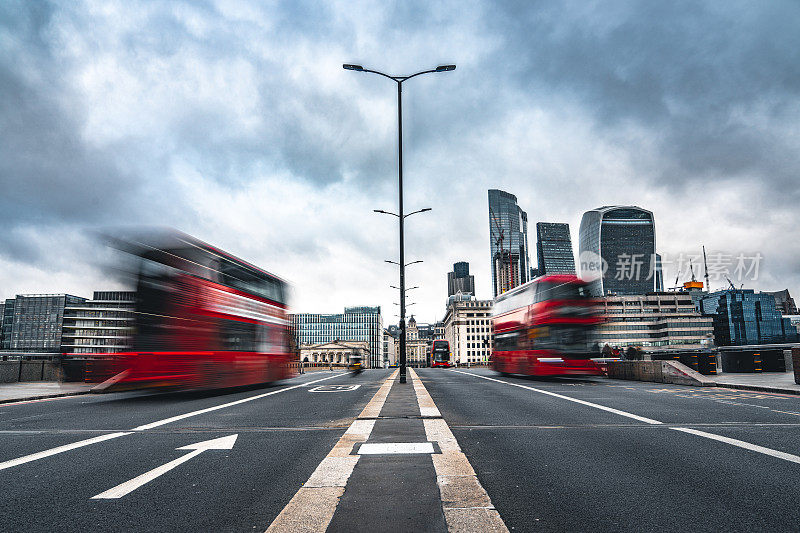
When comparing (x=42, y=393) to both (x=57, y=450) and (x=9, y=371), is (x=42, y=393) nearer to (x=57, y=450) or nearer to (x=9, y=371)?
(x=9, y=371)

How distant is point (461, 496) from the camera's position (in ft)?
10.9

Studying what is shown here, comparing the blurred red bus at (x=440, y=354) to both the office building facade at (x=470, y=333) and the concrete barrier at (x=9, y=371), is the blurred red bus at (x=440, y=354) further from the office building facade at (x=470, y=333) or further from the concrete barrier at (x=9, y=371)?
the office building facade at (x=470, y=333)

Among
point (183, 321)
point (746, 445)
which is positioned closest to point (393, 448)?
point (746, 445)

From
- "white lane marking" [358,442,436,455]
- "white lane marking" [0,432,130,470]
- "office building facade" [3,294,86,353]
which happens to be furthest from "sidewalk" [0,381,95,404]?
"office building facade" [3,294,86,353]

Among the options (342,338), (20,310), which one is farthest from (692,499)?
(20,310)

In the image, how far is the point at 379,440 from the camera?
5504mm

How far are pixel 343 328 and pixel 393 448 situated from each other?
599ft

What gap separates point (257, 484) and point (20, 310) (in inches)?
7780

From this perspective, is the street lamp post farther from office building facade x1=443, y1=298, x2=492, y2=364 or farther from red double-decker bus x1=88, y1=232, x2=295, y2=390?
office building facade x1=443, y1=298, x2=492, y2=364

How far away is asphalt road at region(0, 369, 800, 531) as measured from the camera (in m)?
3.02

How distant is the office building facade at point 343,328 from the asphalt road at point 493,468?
6935 inches

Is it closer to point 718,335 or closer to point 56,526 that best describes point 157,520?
point 56,526

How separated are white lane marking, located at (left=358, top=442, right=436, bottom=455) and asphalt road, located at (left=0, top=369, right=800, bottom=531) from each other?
0.41 metres

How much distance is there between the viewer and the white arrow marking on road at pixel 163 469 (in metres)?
3.59
